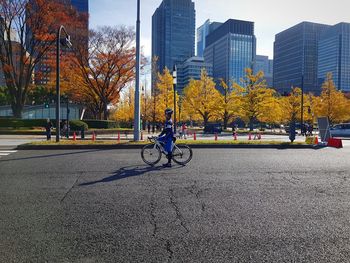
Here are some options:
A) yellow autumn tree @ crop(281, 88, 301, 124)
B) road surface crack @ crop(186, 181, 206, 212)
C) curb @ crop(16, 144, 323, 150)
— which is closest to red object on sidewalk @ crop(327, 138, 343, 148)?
curb @ crop(16, 144, 323, 150)

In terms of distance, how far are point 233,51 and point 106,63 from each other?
98.9m

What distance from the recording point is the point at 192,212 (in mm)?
4750

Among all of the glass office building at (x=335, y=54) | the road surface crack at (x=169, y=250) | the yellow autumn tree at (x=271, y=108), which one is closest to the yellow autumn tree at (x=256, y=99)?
the yellow autumn tree at (x=271, y=108)

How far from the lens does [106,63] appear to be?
38938 mm

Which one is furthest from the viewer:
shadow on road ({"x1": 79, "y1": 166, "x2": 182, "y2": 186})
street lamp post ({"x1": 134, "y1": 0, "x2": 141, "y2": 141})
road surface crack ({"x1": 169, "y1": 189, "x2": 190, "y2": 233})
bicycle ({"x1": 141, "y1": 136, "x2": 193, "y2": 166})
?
street lamp post ({"x1": 134, "y1": 0, "x2": 141, "y2": 141})

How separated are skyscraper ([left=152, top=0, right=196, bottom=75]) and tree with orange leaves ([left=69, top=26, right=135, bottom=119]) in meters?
65.0

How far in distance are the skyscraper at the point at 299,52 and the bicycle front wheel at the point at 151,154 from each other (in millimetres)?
83889

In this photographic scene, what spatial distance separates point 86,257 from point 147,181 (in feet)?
12.9

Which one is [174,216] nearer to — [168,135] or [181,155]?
[168,135]

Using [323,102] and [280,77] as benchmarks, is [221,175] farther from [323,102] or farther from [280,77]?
[280,77]

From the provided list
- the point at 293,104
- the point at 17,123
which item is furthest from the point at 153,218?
the point at 293,104

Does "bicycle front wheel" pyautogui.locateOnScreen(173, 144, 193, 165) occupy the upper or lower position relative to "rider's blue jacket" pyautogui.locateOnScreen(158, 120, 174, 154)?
lower

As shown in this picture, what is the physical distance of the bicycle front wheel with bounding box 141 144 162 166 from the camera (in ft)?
32.2

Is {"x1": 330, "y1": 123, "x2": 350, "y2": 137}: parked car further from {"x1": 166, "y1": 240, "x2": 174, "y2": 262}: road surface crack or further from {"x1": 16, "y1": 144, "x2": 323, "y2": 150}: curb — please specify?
{"x1": 166, "y1": 240, "x2": 174, "y2": 262}: road surface crack
